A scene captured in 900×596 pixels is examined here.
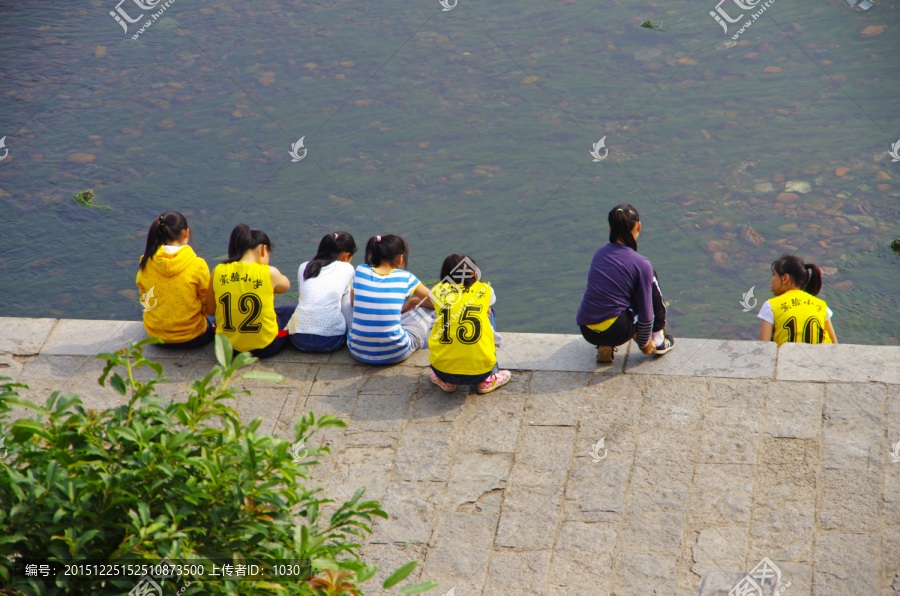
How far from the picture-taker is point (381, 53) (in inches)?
373

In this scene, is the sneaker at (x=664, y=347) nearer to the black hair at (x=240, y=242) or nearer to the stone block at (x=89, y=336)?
the black hair at (x=240, y=242)

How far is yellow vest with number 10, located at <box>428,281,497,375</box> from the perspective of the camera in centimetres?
441

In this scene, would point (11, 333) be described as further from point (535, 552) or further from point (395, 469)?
point (535, 552)

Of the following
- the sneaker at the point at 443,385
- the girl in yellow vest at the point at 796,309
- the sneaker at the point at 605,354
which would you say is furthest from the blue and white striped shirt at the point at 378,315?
the girl in yellow vest at the point at 796,309

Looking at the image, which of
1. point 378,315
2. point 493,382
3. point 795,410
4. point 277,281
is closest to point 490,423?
point 493,382

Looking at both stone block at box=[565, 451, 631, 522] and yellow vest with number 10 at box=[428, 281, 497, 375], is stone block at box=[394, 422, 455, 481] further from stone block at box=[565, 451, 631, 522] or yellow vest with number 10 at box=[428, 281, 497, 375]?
stone block at box=[565, 451, 631, 522]

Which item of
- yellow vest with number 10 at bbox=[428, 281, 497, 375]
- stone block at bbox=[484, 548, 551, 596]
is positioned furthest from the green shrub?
yellow vest with number 10 at bbox=[428, 281, 497, 375]

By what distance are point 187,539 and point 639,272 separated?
10.5 feet

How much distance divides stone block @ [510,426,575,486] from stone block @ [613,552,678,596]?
0.55 m

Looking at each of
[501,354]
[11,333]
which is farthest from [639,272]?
[11,333]

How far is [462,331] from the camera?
4.41 meters

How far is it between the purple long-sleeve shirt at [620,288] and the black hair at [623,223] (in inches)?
1.7

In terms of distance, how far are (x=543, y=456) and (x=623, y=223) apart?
1.43 m

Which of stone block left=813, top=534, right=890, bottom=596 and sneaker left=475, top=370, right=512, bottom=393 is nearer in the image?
stone block left=813, top=534, right=890, bottom=596
